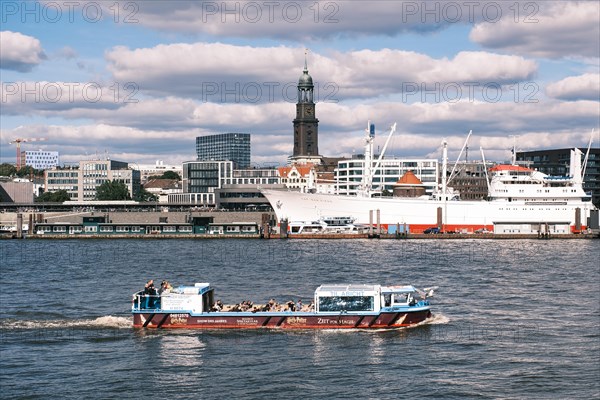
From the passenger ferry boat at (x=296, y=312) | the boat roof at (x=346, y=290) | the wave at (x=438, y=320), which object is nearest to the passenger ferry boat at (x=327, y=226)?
the wave at (x=438, y=320)

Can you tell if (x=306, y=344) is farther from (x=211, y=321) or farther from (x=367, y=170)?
(x=367, y=170)

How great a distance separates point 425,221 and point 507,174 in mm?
17333

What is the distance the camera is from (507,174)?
6137 inches

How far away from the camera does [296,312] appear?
47.6 m

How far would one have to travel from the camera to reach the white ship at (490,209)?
500ft

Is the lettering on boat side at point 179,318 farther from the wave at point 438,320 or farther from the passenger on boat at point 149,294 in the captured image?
the wave at point 438,320

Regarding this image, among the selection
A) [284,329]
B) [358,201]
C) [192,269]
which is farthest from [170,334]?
[358,201]

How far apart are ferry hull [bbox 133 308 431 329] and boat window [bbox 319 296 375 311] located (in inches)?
18.2

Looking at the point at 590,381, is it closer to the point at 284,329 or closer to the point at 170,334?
the point at 284,329

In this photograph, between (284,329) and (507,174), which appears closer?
(284,329)

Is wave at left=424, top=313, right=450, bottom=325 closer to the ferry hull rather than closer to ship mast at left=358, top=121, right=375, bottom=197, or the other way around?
the ferry hull

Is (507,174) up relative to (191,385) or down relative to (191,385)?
up

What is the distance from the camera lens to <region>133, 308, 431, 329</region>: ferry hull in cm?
4741

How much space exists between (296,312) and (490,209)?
4347 inches
